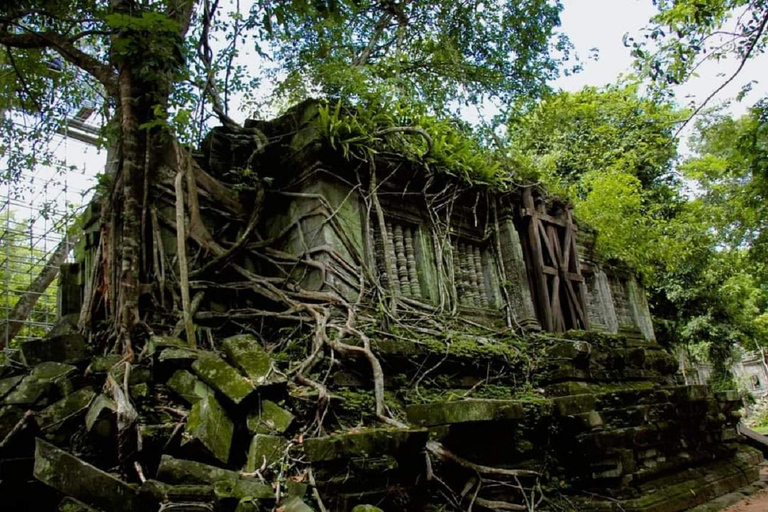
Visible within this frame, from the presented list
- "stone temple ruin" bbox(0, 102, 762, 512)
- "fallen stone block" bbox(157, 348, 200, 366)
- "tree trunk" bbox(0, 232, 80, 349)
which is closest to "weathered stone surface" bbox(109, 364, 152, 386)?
"stone temple ruin" bbox(0, 102, 762, 512)

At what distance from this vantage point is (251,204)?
5.68 metres

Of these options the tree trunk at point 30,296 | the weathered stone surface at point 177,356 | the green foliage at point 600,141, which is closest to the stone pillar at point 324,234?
the weathered stone surface at point 177,356

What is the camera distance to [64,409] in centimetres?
316

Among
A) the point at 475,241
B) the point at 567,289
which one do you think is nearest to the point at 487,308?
the point at 475,241

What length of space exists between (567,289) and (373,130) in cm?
349

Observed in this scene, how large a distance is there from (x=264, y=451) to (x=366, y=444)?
1.74 feet

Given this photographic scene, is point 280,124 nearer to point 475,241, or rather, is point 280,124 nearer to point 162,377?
point 475,241

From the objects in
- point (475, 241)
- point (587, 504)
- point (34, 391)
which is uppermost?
point (475, 241)

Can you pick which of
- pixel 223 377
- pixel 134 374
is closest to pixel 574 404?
pixel 223 377

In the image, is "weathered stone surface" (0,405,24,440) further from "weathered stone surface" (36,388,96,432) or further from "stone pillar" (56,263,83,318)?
"stone pillar" (56,263,83,318)

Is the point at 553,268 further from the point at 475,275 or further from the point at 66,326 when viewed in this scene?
the point at 66,326

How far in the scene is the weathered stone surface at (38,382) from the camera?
3195 millimetres

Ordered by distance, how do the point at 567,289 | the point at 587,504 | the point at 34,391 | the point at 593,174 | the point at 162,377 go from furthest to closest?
the point at 593,174 → the point at 567,289 → the point at 587,504 → the point at 162,377 → the point at 34,391

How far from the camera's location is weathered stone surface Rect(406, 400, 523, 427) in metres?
3.34
